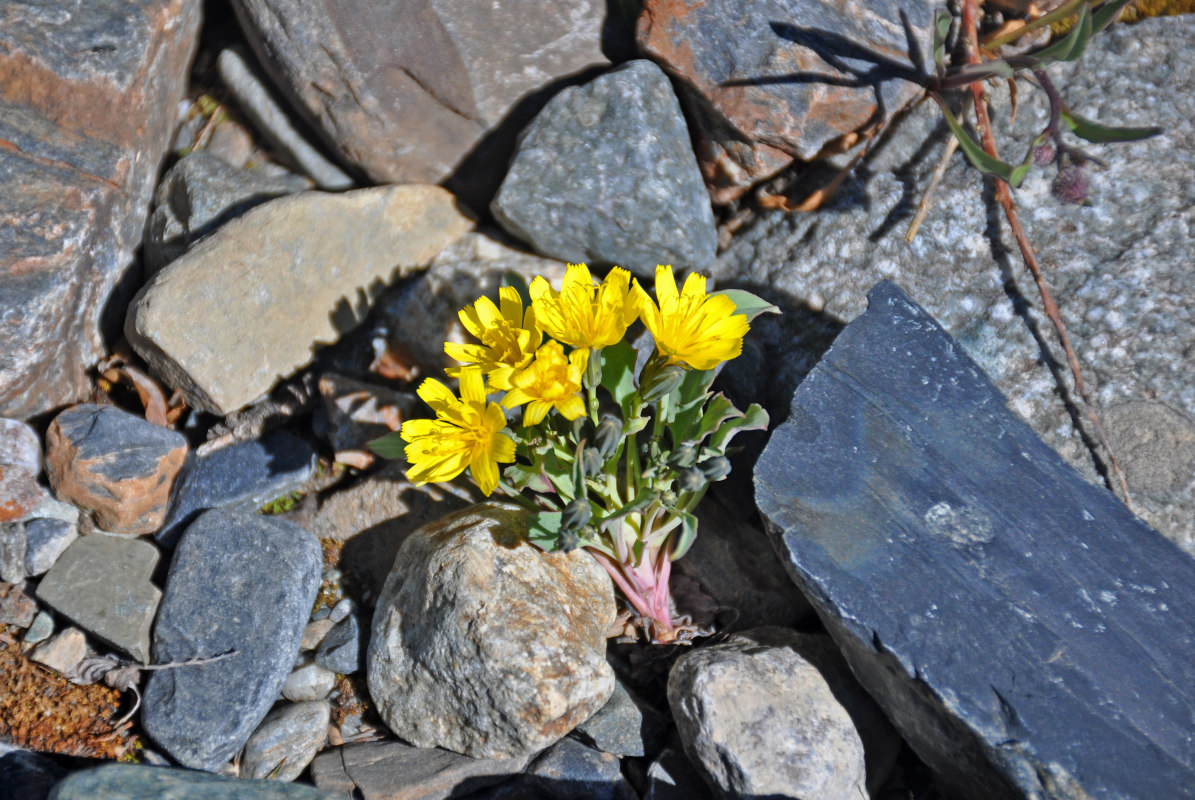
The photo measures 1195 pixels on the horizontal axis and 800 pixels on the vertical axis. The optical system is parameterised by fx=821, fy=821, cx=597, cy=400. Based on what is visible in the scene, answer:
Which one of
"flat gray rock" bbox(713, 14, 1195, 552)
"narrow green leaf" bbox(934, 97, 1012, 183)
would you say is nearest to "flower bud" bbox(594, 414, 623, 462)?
"flat gray rock" bbox(713, 14, 1195, 552)

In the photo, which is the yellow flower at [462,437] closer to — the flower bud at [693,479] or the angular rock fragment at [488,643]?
the angular rock fragment at [488,643]

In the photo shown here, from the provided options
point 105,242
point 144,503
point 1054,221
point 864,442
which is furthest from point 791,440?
point 105,242

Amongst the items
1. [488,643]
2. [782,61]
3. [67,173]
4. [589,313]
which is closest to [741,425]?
[589,313]

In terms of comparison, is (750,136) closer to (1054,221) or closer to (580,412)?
(1054,221)

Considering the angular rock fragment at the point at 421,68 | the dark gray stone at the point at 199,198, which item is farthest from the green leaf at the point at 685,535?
the dark gray stone at the point at 199,198

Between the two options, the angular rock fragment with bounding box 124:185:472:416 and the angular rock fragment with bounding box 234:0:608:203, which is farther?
the angular rock fragment with bounding box 234:0:608:203

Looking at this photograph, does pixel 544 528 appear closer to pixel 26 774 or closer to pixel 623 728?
pixel 623 728

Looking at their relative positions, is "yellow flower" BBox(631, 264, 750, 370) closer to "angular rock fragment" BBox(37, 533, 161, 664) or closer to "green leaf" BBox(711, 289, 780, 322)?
"green leaf" BBox(711, 289, 780, 322)
